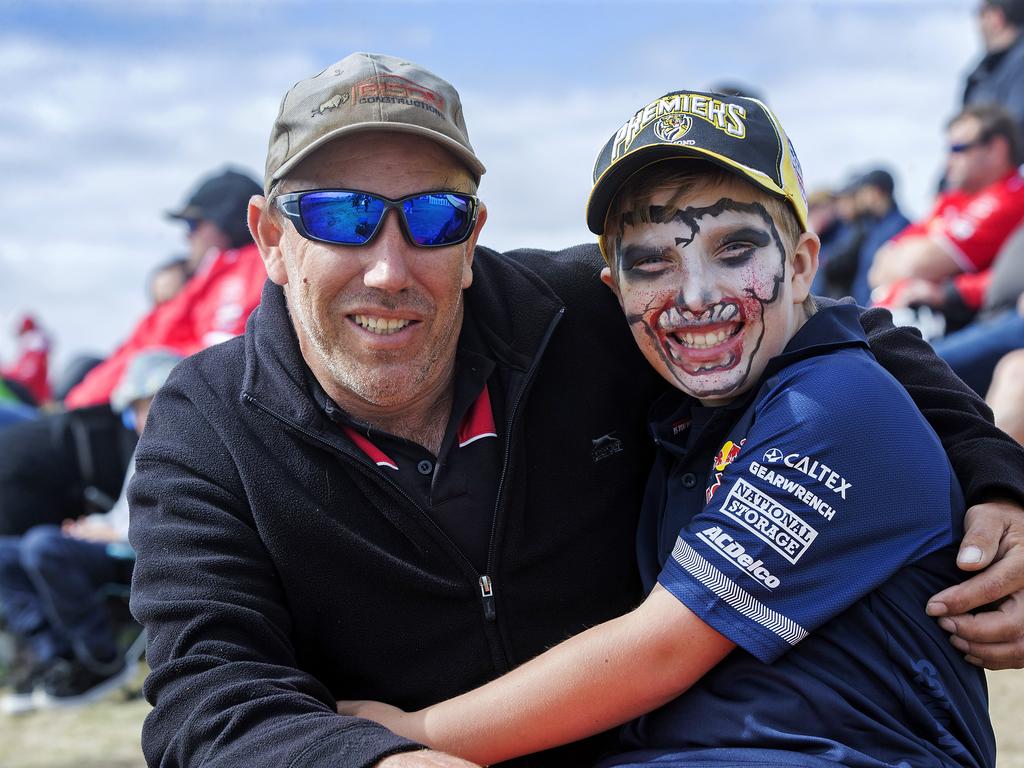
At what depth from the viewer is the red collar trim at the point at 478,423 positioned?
2.61m

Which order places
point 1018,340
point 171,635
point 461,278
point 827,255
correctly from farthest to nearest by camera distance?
point 827,255
point 1018,340
point 461,278
point 171,635

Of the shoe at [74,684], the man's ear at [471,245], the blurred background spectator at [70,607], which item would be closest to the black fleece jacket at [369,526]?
the man's ear at [471,245]

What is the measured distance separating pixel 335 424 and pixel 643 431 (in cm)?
80

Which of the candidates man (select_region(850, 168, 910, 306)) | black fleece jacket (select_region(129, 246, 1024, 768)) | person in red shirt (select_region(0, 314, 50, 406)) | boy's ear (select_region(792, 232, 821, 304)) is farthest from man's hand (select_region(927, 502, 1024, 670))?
person in red shirt (select_region(0, 314, 50, 406))

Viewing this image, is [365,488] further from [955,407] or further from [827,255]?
[827,255]

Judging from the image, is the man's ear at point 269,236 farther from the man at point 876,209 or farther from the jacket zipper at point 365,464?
the man at point 876,209

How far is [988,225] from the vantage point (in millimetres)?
5801

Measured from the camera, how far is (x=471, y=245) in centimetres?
269

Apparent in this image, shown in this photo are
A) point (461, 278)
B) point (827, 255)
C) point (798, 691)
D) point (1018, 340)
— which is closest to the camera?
point (798, 691)

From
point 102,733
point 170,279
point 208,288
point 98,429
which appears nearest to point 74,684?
point 102,733

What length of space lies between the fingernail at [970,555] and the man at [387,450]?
0.19 metres

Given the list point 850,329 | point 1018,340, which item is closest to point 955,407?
point 850,329

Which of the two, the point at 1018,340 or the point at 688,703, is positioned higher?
the point at 1018,340

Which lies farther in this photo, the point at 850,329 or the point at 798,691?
the point at 850,329
